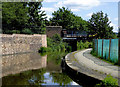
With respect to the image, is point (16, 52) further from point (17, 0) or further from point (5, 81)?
point (5, 81)

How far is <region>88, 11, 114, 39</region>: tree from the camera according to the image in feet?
139

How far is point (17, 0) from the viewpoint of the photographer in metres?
32.8

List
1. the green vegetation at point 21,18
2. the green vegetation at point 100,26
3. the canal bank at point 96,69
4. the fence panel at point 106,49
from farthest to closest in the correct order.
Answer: the green vegetation at point 100,26 → the green vegetation at point 21,18 → the fence panel at point 106,49 → the canal bank at point 96,69

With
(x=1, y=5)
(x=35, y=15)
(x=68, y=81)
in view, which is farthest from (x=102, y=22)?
(x=68, y=81)

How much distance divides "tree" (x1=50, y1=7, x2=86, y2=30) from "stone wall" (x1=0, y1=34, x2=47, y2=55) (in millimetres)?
27672

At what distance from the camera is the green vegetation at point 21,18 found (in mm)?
28469

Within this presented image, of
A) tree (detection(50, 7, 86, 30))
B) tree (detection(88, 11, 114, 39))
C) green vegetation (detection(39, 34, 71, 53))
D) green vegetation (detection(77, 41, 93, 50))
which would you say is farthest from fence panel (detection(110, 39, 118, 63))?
tree (detection(50, 7, 86, 30))

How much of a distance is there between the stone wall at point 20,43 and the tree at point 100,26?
15.7 meters

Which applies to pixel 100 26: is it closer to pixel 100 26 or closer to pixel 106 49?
pixel 100 26

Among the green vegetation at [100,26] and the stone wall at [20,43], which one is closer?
the stone wall at [20,43]

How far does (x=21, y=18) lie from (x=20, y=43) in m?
7.24

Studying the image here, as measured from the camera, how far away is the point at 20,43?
25.0 meters

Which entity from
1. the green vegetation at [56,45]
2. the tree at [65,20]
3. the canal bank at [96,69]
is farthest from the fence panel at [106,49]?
the tree at [65,20]

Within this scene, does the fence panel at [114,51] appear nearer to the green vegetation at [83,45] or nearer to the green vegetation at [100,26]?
the green vegetation at [83,45]
